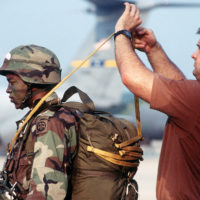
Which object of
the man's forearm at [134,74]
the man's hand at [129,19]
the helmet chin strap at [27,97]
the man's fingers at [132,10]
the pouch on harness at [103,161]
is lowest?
the pouch on harness at [103,161]

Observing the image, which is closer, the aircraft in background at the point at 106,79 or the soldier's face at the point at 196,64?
the soldier's face at the point at 196,64

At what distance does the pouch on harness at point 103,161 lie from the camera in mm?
2652

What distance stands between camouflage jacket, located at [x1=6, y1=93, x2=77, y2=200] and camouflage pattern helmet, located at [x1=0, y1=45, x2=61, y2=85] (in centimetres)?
35

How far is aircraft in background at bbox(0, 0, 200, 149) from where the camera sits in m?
22.2

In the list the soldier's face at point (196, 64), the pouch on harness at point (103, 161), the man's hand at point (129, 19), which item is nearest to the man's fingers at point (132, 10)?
the man's hand at point (129, 19)

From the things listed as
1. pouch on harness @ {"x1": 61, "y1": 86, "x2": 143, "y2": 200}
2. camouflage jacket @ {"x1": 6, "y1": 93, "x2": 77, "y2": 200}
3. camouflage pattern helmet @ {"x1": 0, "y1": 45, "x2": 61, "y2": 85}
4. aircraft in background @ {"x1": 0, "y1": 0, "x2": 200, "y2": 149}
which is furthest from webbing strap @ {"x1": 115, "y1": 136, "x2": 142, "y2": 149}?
aircraft in background @ {"x1": 0, "y1": 0, "x2": 200, "y2": 149}

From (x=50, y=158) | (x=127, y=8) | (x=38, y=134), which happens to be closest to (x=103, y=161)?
(x=50, y=158)

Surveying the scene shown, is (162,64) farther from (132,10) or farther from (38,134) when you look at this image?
(38,134)

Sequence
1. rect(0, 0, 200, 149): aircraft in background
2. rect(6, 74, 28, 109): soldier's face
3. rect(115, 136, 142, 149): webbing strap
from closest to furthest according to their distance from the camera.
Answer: rect(115, 136, 142, 149): webbing strap → rect(6, 74, 28, 109): soldier's face → rect(0, 0, 200, 149): aircraft in background

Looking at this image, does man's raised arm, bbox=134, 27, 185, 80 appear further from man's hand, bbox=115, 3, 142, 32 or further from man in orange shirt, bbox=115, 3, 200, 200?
man in orange shirt, bbox=115, 3, 200, 200

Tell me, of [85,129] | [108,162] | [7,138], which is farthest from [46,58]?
[7,138]

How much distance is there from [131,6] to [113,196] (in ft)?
4.09

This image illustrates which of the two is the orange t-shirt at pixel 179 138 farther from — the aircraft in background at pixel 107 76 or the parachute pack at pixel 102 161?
the aircraft in background at pixel 107 76

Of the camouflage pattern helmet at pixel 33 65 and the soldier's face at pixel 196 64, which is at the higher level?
the soldier's face at pixel 196 64
